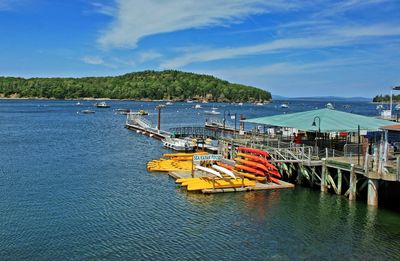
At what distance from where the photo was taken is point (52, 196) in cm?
2741

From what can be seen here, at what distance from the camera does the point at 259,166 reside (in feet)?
96.8

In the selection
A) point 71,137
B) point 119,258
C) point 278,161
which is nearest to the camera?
point 119,258

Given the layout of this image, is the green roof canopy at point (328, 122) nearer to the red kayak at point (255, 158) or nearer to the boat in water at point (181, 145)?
the red kayak at point (255, 158)

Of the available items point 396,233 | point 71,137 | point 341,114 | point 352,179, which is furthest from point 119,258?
point 71,137

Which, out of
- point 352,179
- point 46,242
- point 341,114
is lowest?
Answer: point 46,242

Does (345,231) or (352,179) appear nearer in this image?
(345,231)

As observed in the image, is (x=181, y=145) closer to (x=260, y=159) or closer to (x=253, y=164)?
(x=253, y=164)

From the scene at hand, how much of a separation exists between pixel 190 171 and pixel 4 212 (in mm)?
13891

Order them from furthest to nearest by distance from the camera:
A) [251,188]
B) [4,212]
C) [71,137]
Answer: [71,137]
[251,188]
[4,212]

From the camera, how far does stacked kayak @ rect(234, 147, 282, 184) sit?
29641 mm

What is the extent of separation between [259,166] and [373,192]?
7822 millimetres

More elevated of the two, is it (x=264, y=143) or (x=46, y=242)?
(x=264, y=143)

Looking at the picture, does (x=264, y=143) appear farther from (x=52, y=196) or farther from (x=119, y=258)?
(x=119, y=258)

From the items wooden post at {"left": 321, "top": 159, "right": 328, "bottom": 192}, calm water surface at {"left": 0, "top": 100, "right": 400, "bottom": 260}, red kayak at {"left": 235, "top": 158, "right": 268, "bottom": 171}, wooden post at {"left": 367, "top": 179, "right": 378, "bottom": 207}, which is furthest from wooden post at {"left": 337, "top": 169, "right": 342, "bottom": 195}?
red kayak at {"left": 235, "top": 158, "right": 268, "bottom": 171}
